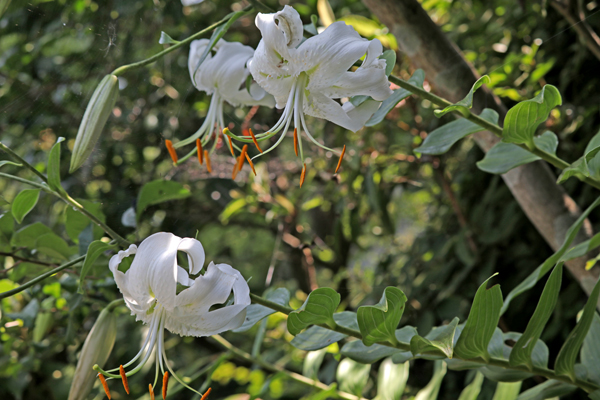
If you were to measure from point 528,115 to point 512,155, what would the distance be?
99 mm

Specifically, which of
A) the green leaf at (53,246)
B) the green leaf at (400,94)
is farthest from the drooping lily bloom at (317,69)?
the green leaf at (53,246)

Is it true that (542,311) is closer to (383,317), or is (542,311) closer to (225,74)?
(383,317)

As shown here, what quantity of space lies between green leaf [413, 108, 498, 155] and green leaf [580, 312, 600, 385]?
0.58 ft

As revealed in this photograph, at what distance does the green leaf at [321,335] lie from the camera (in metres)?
0.34

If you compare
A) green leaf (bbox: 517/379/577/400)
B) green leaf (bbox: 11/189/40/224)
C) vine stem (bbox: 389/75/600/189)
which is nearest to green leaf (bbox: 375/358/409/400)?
green leaf (bbox: 517/379/577/400)

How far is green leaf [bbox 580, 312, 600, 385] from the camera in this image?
0.38m

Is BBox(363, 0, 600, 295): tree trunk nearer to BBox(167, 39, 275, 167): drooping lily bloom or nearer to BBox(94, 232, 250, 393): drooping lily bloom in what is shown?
BBox(167, 39, 275, 167): drooping lily bloom

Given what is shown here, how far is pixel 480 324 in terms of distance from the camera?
0.32m

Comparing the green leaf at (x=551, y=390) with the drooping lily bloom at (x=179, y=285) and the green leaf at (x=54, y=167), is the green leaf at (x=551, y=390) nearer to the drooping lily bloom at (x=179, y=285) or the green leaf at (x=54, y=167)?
the drooping lily bloom at (x=179, y=285)

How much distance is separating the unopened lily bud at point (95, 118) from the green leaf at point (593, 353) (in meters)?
0.40

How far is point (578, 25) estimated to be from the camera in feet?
1.71

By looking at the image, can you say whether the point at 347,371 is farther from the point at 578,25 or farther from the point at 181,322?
the point at 578,25

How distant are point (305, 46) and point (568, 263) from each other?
14.0 inches

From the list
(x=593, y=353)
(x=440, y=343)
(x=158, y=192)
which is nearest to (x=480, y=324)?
(x=440, y=343)
